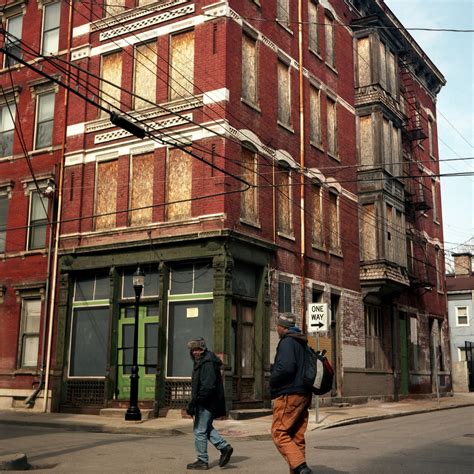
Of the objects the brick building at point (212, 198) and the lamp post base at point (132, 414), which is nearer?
the lamp post base at point (132, 414)

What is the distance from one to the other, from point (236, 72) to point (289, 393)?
14.5 metres

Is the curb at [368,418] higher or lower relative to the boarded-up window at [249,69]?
lower

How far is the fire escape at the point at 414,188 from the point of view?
30.9 m

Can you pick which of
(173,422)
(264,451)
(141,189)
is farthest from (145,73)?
(264,451)

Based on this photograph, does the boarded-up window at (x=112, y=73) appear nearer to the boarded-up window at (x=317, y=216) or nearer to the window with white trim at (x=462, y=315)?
the boarded-up window at (x=317, y=216)

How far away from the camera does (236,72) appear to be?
20250 mm

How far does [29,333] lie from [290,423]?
1698 centimetres

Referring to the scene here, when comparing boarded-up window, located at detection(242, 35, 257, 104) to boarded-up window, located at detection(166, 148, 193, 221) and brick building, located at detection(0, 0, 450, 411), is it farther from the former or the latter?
boarded-up window, located at detection(166, 148, 193, 221)

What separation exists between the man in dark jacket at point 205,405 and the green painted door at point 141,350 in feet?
32.2

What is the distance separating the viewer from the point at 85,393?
20562 millimetres

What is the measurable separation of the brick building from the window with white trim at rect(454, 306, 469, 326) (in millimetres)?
23839

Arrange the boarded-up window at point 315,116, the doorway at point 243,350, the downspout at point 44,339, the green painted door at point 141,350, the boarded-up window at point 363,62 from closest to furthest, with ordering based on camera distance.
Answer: the doorway at point 243,350 < the green painted door at point 141,350 < the downspout at point 44,339 < the boarded-up window at point 315,116 < the boarded-up window at point 363,62

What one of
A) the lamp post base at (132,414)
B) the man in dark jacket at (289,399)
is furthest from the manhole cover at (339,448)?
the lamp post base at (132,414)

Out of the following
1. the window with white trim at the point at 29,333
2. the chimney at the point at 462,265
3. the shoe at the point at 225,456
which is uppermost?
the chimney at the point at 462,265
